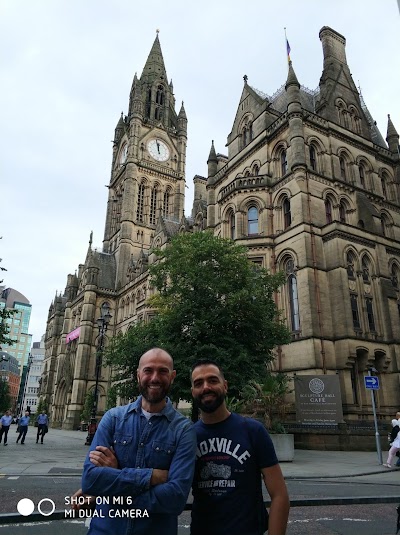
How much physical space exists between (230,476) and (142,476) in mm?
576

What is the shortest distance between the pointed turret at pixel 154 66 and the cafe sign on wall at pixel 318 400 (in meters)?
63.0

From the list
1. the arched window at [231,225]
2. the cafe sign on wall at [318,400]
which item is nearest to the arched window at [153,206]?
the arched window at [231,225]

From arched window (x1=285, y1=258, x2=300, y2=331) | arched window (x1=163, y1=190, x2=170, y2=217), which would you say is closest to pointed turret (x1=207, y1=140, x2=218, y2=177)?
arched window (x1=285, y1=258, x2=300, y2=331)

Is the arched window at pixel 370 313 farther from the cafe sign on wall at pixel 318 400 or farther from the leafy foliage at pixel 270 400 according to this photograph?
the leafy foliage at pixel 270 400

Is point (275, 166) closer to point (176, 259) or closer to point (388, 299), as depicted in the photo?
point (388, 299)

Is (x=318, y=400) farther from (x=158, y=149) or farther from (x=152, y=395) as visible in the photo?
(x=158, y=149)

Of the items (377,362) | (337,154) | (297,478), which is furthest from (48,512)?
(337,154)

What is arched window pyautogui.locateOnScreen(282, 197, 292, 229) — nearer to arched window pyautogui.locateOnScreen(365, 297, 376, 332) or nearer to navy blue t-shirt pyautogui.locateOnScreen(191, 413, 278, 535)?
arched window pyautogui.locateOnScreen(365, 297, 376, 332)

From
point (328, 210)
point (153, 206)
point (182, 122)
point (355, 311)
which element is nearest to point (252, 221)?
point (328, 210)

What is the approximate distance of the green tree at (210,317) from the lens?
16.5 m

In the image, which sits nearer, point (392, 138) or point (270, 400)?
point (270, 400)

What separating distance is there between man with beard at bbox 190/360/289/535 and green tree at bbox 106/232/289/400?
13.1 m

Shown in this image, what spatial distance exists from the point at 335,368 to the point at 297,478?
12843 millimetres

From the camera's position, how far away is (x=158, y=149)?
64062 millimetres
